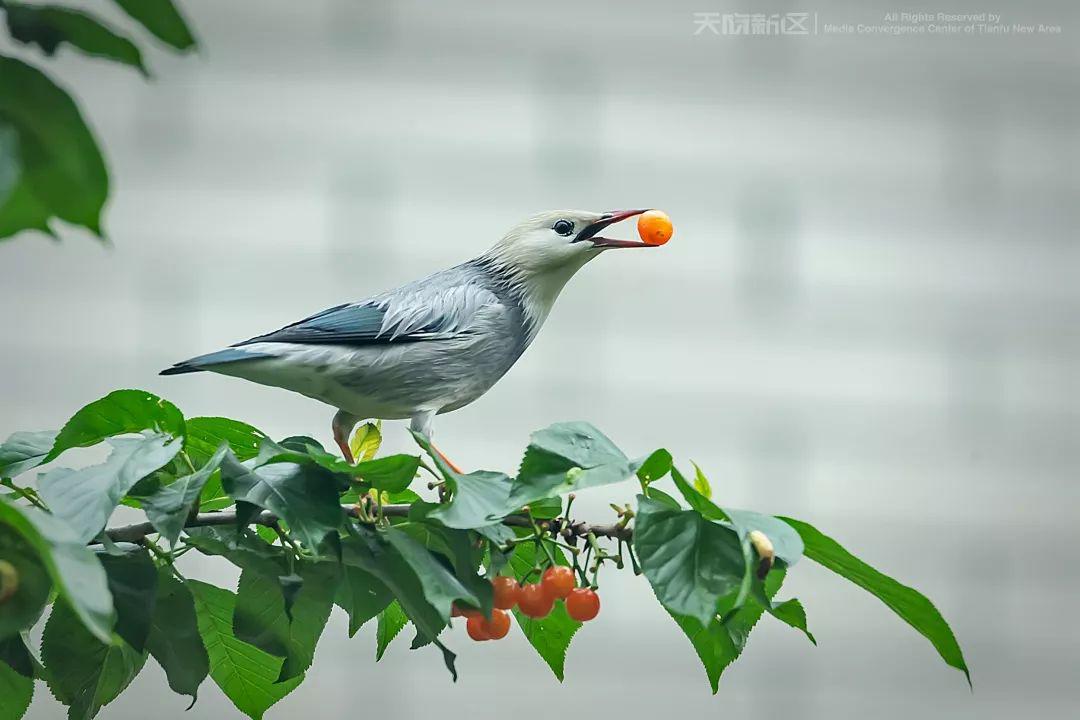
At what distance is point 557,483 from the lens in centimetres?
68

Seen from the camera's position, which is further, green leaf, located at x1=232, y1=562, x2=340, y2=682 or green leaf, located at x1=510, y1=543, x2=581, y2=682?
green leaf, located at x1=510, y1=543, x2=581, y2=682

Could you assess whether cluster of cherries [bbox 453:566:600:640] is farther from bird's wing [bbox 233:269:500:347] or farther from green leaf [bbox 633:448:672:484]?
bird's wing [bbox 233:269:500:347]

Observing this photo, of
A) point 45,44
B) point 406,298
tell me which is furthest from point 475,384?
point 45,44

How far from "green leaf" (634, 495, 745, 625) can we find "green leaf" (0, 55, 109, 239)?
1.21ft

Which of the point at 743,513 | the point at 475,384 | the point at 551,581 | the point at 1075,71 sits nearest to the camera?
the point at 743,513

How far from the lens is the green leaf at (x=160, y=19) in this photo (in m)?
0.44

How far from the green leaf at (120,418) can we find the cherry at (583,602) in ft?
0.94

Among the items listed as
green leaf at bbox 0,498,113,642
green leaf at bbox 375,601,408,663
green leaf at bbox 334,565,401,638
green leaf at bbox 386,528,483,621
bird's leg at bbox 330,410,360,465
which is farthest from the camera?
bird's leg at bbox 330,410,360,465

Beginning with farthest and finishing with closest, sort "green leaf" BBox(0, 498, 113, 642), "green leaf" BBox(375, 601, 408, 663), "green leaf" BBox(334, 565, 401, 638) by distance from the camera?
"green leaf" BBox(375, 601, 408, 663) → "green leaf" BBox(334, 565, 401, 638) → "green leaf" BBox(0, 498, 113, 642)

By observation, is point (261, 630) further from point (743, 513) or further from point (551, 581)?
point (743, 513)

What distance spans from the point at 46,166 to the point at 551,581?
456mm

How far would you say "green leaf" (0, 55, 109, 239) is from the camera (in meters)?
0.41

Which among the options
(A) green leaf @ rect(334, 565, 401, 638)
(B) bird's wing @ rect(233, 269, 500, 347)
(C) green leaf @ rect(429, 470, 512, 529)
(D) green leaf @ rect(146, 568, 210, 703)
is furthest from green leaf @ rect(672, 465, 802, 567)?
(B) bird's wing @ rect(233, 269, 500, 347)

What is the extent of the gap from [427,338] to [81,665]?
47 cm
